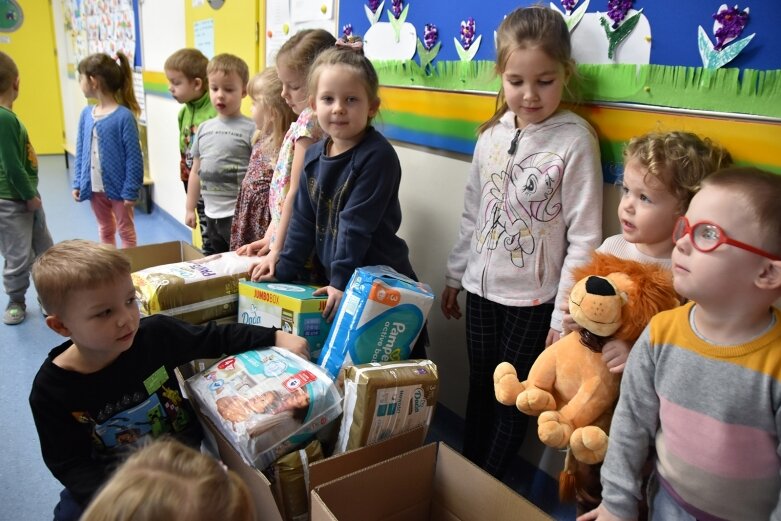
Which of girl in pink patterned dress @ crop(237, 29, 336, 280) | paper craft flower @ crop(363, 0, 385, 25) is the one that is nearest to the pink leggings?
girl in pink patterned dress @ crop(237, 29, 336, 280)

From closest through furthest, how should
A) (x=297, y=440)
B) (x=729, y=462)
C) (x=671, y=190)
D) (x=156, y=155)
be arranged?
(x=729, y=462), (x=671, y=190), (x=297, y=440), (x=156, y=155)

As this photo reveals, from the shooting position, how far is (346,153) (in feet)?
5.07

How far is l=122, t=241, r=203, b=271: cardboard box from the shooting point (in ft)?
7.14

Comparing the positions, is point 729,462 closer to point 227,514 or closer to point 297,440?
point 227,514

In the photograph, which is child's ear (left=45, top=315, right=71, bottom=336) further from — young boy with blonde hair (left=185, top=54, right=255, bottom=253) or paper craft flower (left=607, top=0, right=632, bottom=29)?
paper craft flower (left=607, top=0, right=632, bottom=29)

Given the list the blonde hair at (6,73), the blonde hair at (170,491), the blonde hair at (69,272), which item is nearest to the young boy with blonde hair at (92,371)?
the blonde hair at (69,272)

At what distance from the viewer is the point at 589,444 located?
1.07 meters

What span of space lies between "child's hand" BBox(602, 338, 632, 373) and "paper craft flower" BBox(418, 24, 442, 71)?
1.12 metres

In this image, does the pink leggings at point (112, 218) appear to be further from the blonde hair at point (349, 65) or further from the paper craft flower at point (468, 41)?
the paper craft flower at point (468, 41)

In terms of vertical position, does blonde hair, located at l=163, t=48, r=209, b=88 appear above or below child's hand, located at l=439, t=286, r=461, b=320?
above

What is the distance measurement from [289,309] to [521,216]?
2.31ft

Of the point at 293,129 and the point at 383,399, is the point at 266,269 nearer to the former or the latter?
the point at 293,129

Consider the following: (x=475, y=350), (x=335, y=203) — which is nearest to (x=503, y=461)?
(x=475, y=350)

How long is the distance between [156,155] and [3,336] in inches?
92.9
